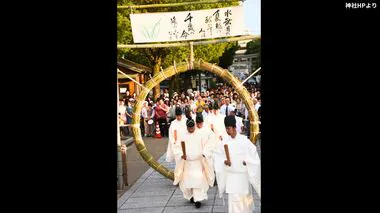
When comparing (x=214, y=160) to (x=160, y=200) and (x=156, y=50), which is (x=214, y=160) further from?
(x=156, y=50)

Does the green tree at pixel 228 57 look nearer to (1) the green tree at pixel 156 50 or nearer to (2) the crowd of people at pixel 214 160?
(1) the green tree at pixel 156 50

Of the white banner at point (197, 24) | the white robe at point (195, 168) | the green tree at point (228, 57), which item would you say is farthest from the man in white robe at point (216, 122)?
the green tree at point (228, 57)

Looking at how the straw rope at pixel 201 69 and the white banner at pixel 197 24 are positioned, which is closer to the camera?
the white banner at pixel 197 24


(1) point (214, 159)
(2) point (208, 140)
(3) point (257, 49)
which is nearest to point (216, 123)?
(2) point (208, 140)

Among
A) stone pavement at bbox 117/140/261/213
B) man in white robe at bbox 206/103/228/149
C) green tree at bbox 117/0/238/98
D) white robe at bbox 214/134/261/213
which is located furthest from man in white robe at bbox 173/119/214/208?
green tree at bbox 117/0/238/98

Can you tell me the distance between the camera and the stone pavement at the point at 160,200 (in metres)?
6.21

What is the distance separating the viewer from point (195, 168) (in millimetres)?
6621

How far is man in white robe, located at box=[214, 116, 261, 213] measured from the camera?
205 inches

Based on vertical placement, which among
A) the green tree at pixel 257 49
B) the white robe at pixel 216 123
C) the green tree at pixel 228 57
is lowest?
the white robe at pixel 216 123

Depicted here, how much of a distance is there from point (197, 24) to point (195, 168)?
2.20 meters

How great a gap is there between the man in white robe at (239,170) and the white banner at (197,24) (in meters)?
1.94
